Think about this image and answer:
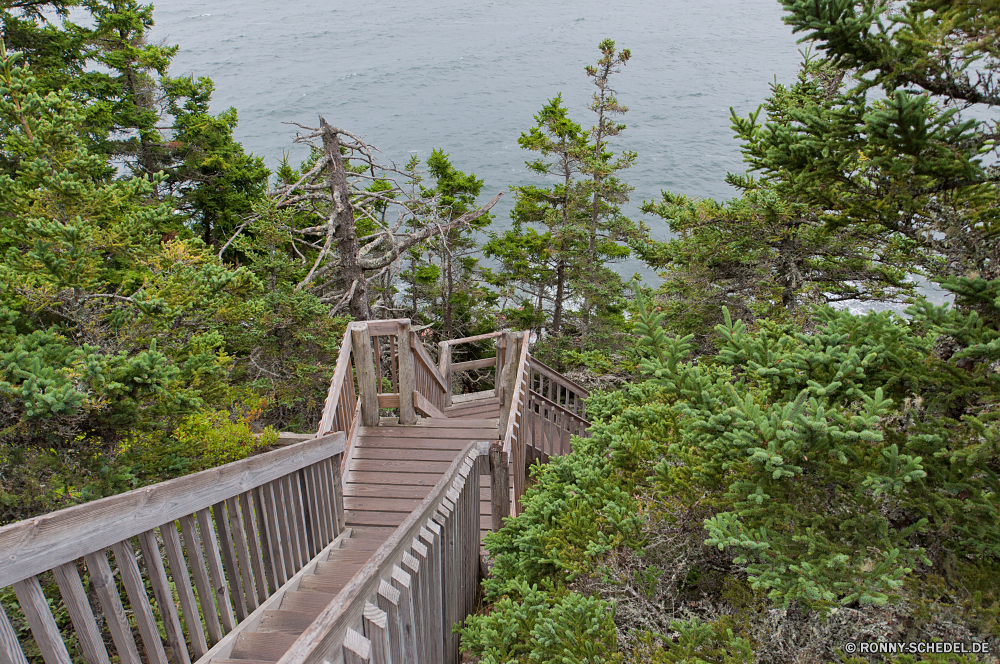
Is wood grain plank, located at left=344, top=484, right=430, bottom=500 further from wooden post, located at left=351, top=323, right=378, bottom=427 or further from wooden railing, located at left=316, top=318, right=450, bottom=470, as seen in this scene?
wooden post, located at left=351, top=323, right=378, bottom=427

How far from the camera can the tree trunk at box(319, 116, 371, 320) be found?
31.4 ft

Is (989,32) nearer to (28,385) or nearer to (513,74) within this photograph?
(28,385)

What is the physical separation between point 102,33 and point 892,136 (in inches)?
587

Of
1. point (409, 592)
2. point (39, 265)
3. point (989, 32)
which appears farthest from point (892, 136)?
point (39, 265)

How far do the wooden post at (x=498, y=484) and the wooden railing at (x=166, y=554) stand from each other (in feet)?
5.35

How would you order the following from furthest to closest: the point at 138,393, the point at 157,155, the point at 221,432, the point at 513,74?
the point at 513,74
the point at 157,155
the point at 221,432
the point at 138,393

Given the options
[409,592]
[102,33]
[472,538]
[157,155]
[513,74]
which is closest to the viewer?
[409,592]

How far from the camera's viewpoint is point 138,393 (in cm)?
511

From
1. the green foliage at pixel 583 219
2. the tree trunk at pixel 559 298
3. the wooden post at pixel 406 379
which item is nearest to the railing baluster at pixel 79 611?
the wooden post at pixel 406 379

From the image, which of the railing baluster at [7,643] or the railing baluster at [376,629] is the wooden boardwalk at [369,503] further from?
the railing baluster at [7,643]

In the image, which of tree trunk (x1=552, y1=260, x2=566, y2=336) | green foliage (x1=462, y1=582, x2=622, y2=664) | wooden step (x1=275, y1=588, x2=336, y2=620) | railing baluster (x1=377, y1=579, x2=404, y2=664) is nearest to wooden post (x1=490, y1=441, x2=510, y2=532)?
green foliage (x1=462, y1=582, x2=622, y2=664)

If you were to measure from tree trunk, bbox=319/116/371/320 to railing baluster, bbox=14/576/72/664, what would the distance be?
8.73 metres

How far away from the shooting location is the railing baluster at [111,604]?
5.68ft

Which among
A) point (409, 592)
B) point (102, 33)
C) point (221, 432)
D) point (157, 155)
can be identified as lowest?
point (221, 432)
